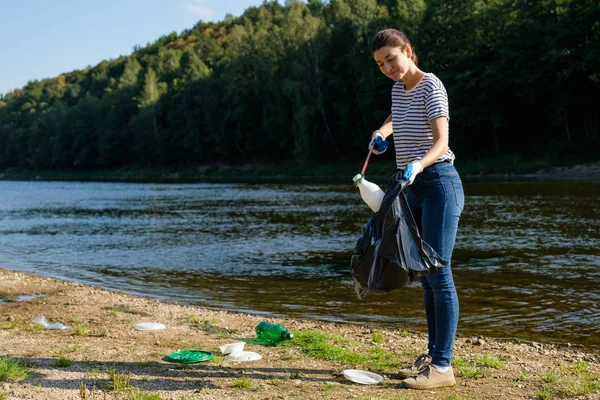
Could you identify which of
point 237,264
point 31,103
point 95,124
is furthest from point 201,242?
point 31,103

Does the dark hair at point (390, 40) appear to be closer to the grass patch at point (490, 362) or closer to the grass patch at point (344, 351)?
the grass patch at point (344, 351)

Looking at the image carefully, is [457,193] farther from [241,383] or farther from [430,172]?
[241,383]

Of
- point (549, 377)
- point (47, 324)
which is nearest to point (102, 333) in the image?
point (47, 324)

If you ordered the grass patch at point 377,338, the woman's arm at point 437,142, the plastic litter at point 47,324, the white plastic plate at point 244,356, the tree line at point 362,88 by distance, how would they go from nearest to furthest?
the woman's arm at point 437,142
the white plastic plate at point 244,356
the grass patch at point 377,338
the plastic litter at point 47,324
the tree line at point 362,88

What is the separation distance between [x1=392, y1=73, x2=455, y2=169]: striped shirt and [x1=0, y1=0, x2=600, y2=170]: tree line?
4512 cm

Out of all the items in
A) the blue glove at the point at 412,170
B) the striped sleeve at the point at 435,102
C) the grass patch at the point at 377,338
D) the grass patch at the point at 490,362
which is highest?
the striped sleeve at the point at 435,102

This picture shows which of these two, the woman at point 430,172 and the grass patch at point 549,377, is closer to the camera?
the woman at point 430,172

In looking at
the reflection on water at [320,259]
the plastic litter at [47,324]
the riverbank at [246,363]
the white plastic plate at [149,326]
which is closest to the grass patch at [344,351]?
the riverbank at [246,363]

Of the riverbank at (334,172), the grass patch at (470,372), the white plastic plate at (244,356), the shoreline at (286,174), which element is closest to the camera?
the grass patch at (470,372)

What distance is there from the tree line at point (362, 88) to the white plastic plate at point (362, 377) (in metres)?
45.4

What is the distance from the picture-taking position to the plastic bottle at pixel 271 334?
22.2ft

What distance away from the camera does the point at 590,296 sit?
9859 millimetres

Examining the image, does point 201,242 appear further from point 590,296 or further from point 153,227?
point 590,296

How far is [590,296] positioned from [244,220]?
1687cm
